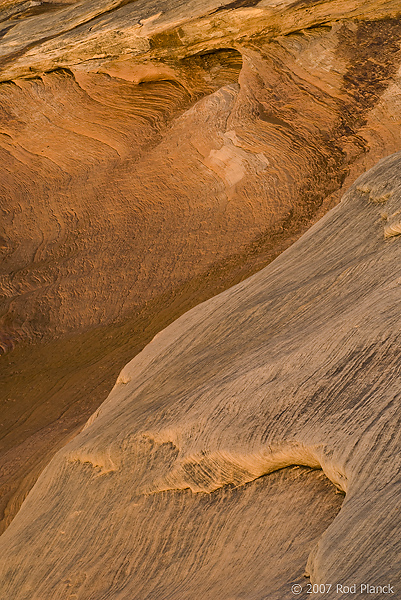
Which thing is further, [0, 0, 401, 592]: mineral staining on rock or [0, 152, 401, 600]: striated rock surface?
[0, 0, 401, 592]: mineral staining on rock

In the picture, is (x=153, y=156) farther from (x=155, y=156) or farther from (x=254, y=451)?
(x=254, y=451)

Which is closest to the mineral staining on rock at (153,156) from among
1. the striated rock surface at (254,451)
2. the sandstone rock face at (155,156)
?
the sandstone rock face at (155,156)

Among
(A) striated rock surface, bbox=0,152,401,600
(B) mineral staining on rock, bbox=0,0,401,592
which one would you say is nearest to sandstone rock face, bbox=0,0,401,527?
(B) mineral staining on rock, bbox=0,0,401,592

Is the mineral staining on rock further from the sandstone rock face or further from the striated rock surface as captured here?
the striated rock surface

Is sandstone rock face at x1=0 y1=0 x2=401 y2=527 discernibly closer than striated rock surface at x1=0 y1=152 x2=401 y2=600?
No

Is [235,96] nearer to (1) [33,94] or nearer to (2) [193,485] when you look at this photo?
(1) [33,94]

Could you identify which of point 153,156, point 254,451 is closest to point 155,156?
point 153,156
